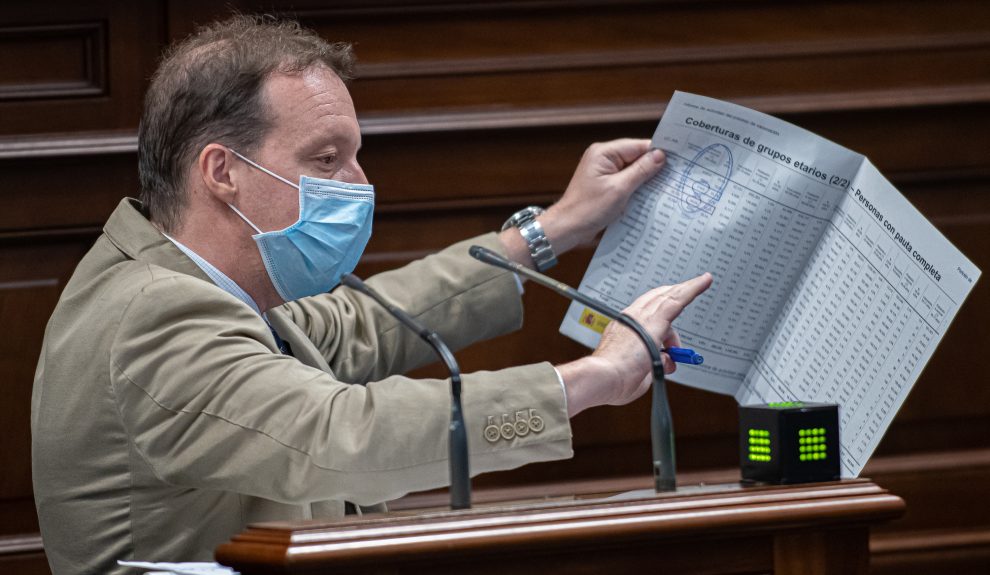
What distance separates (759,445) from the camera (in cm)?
149

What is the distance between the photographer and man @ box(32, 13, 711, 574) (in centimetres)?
150

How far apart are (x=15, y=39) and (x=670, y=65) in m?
1.28

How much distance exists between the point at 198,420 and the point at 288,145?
20.0 inches

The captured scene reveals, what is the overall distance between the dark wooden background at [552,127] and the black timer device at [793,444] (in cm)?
108

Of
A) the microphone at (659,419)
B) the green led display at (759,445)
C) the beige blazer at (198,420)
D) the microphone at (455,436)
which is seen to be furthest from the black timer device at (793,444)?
the microphone at (455,436)

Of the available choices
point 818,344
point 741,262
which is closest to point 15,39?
point 741,262

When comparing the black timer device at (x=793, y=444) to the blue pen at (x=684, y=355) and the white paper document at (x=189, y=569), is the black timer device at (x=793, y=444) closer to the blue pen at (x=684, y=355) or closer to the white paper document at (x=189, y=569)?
the blue pen at (x=684, y=355)

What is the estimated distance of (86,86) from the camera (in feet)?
7.90

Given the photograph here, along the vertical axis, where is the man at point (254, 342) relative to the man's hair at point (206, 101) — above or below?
below

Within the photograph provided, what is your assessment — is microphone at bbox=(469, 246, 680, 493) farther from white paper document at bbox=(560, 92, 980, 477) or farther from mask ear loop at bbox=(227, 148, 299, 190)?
mask ear loop at bbox=(227, 148, 299, 190)

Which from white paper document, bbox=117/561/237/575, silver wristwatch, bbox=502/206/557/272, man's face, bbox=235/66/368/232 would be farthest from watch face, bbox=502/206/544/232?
white paper document, bbox=117/561/237/575

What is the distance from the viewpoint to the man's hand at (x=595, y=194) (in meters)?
2.06

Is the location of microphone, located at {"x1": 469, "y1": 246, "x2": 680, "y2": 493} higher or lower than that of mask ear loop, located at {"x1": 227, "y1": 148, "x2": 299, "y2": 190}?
lower

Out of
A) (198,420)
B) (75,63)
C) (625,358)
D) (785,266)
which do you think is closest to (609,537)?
(625,358)
